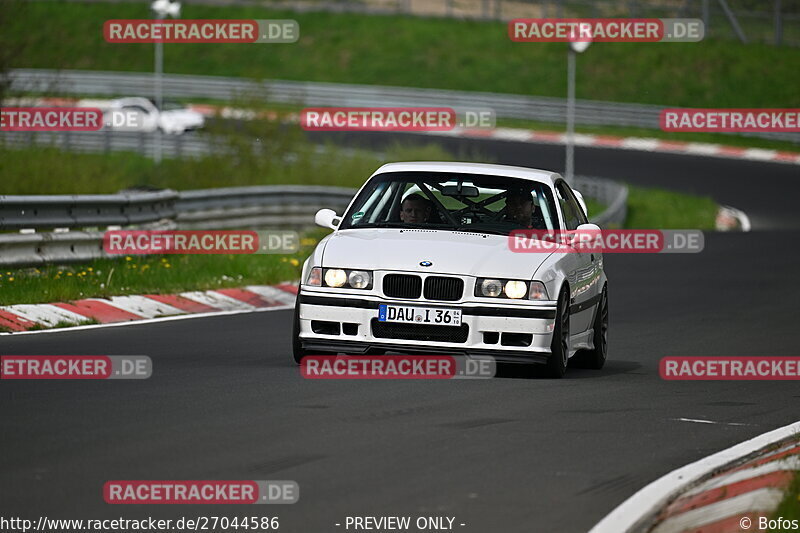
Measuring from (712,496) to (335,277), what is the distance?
4363 mm

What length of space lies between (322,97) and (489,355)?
44348 mm

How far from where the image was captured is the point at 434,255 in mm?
10844

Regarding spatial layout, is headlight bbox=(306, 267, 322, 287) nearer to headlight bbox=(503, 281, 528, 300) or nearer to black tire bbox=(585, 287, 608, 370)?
headlight bbox=(503, 281, 528, 300)

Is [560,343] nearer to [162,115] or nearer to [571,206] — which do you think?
[571,206]

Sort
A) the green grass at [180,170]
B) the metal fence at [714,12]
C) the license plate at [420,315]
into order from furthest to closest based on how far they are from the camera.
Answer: the metal fence at [714,12] → the green grass at [180,170] → the license plate at [420,315]

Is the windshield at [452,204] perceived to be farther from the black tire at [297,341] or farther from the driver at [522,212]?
the black tire at [297,341]

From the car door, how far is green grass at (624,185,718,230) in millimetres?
20990

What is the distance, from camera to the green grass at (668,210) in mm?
33750

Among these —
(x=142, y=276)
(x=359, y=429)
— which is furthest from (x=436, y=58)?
(x=359, y=429)

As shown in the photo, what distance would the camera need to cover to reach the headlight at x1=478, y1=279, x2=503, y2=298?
35.2ft

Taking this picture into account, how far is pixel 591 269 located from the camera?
40.4 ft

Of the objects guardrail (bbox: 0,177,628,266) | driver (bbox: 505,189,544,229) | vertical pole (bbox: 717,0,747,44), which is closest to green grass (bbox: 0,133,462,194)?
guardrail (bbox: 0,177,628,266)

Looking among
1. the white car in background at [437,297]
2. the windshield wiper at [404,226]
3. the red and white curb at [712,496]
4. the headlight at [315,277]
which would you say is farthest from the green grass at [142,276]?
the red and white curb at [712,496]

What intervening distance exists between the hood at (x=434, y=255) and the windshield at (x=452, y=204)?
43cm
